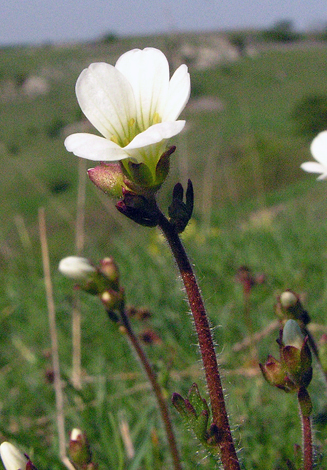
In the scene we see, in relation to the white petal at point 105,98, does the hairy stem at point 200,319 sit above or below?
below

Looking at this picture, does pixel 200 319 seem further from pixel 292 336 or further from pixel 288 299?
pixel 288 299

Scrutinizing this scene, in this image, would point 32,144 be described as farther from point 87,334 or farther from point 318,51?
point 87,334

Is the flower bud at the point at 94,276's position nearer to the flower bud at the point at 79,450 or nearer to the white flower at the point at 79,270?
the white flower at the point at 79,270

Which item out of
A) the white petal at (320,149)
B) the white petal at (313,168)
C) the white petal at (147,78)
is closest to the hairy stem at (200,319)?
the white petal at (147,78)

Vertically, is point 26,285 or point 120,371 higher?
point 26,285

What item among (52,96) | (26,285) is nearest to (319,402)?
(26,285)

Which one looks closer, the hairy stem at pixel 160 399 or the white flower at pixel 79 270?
the hairy stem at pixel 160 399
